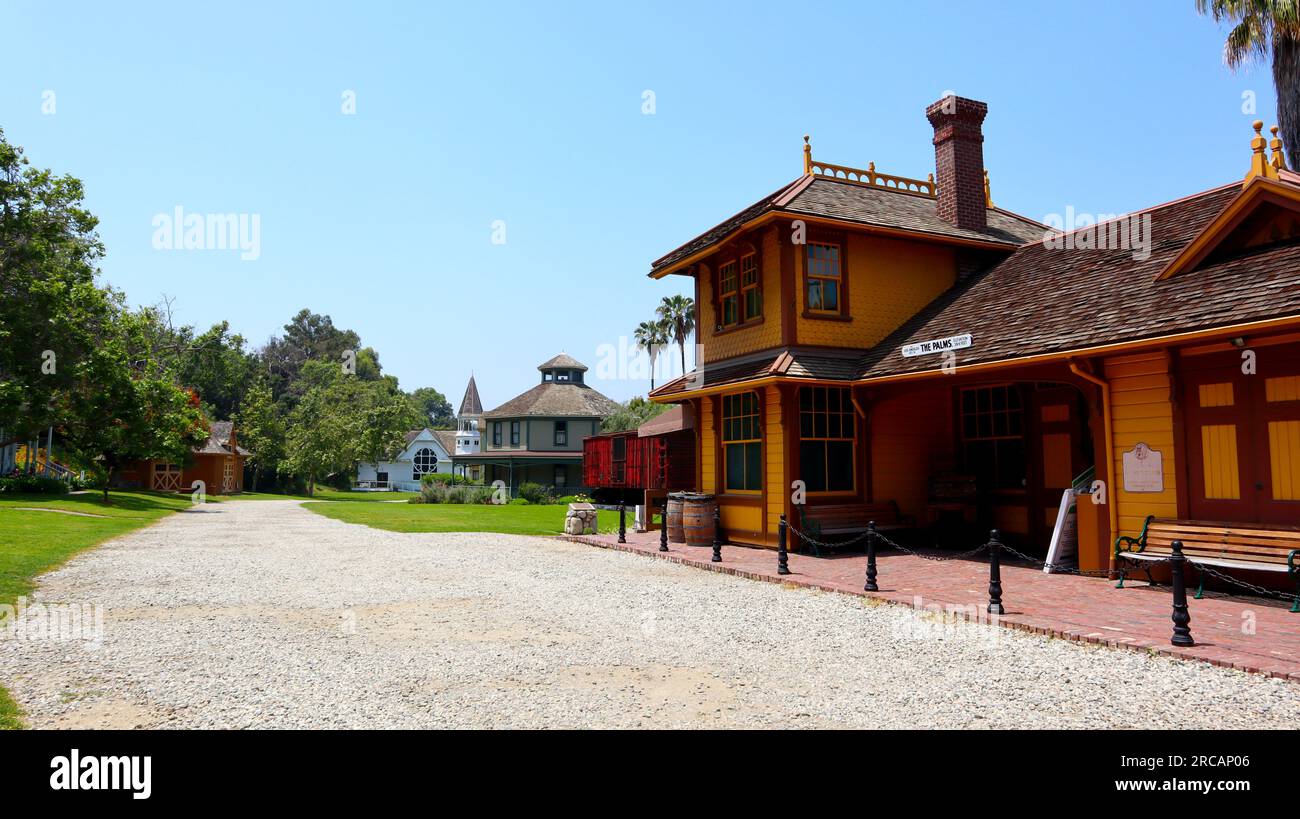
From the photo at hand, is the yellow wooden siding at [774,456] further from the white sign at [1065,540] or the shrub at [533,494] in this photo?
the shrub at [533,494]

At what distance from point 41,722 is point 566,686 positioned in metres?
3.37

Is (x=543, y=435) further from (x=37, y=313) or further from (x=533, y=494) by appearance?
(x=37, y=313)

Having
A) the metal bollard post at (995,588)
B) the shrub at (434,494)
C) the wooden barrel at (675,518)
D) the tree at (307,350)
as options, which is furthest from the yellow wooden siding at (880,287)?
the tree at (307,350)

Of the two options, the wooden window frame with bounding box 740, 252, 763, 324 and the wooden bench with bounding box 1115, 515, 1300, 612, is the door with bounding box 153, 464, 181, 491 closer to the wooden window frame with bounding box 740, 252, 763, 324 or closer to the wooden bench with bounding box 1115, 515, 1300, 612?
the wooden window frame with bounding box 740, 252, 763, 324

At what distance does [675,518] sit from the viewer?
56.7ft

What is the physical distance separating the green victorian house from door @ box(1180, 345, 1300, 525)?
44037 mm

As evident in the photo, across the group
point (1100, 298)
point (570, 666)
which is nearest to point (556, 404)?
point (1100, 298)

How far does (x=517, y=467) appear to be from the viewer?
54.8 meters

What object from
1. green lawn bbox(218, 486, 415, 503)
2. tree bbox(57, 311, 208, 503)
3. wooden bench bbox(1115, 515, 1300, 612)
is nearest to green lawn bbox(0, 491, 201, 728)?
tree bbox(57, 311, 208, 503)

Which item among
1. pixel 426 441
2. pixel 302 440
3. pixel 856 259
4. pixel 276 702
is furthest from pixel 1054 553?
pixel 426 441

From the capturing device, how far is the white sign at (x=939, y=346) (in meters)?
13.6

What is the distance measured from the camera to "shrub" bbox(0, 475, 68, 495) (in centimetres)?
2905

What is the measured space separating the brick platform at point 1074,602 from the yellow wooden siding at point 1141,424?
100 cm

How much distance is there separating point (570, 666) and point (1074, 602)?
20.9ft
